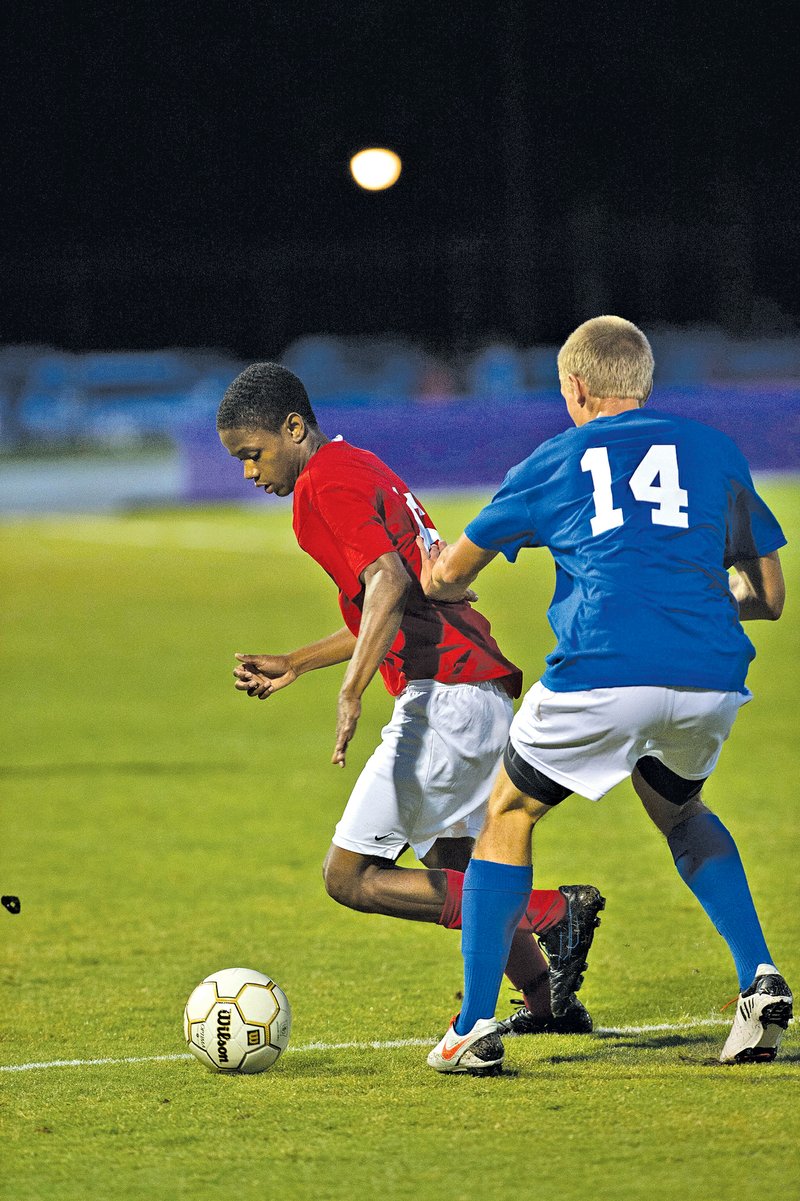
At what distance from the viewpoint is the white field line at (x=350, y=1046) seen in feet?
15.1

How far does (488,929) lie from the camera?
4242 mm

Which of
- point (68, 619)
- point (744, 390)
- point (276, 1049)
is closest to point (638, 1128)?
point (276, 1049)

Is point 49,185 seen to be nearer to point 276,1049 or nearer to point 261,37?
point 261,37

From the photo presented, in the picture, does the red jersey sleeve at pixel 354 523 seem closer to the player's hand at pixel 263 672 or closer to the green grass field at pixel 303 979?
the player's hand at pixel 263 672

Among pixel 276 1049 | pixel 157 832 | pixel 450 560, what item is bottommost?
pixel 157 832

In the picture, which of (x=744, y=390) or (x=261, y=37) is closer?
(x=744, y=390)

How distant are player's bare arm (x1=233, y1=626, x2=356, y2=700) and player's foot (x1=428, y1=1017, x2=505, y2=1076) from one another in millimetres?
1051

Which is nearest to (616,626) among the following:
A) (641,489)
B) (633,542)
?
(633,542)

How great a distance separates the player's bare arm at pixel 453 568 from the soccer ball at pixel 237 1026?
117 cm

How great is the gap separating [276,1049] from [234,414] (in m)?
1.69

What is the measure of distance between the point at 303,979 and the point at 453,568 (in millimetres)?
1920

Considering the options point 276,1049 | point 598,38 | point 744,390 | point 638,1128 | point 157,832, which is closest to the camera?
point 638,1128

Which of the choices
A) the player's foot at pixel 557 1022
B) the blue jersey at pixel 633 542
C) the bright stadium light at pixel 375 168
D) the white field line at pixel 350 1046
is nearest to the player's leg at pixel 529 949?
the player's foot at pixel 557 1022

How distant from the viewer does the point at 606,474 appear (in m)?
4.09
